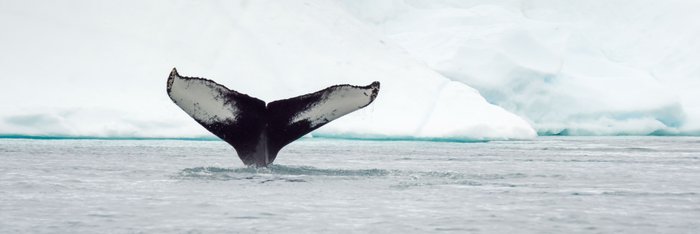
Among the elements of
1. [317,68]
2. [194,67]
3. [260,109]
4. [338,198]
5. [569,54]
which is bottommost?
[338,198]

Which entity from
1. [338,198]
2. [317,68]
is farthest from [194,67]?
[338,198]

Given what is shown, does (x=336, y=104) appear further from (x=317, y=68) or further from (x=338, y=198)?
(x=317, y=68)

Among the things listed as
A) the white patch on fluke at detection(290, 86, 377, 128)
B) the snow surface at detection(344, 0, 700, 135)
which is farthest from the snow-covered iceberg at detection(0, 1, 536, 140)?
the white patch on fluke at detection(290, 86, 377, 128)

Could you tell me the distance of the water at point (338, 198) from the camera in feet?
23.0

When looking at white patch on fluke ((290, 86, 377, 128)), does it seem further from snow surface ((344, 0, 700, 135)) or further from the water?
snow surface ((344, 0, 700, 135))

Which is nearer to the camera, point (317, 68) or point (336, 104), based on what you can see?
point (336, 104)

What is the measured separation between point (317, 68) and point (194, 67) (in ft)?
10.7

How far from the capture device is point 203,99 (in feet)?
31.0

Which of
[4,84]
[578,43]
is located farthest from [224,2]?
[578,43]

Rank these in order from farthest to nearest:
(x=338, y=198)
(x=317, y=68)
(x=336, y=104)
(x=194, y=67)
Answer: (x=317, y=68) < (x=194, y=67) < (x=336, y=104) < (x=338, y=198)

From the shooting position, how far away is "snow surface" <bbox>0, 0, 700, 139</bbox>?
23.2 m

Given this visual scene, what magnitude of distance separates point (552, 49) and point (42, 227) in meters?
30.7

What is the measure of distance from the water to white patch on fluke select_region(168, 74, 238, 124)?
67 cm

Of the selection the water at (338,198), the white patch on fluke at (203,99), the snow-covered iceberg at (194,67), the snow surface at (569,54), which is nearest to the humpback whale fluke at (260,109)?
the white patch on fluke at (203,99)
